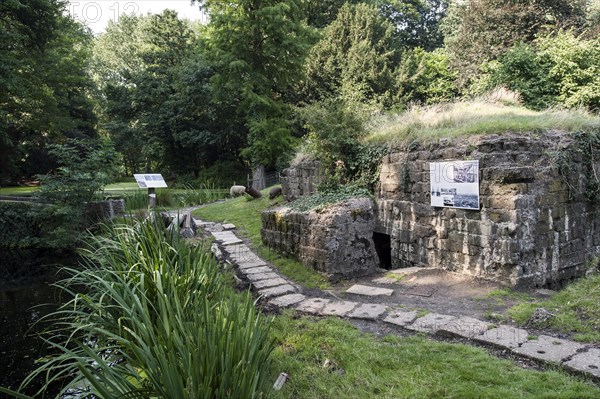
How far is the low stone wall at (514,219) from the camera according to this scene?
507 centimetres

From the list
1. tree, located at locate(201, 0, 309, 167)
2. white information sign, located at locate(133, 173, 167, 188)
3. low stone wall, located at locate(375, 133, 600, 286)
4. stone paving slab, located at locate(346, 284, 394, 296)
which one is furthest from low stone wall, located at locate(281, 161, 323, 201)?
tree, located at locate(201, 0, 309, 167)

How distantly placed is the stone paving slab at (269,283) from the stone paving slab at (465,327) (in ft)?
8.13

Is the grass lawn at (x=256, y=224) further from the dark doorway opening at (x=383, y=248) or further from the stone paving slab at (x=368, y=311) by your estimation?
the dark doorway opening at (x=383, y=248)

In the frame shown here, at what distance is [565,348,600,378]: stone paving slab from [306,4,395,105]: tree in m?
15.8

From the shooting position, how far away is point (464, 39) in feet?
57.9

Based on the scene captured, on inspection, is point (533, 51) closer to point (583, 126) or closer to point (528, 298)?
point (583, 126)

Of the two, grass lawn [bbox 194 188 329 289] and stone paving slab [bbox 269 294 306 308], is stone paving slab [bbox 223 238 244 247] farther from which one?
stone paving slab [bbox 269 294 306 308]

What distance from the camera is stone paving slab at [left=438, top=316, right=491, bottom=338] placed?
12.0 ft

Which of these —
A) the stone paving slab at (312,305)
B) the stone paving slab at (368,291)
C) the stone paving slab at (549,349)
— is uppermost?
the stone paving slab at (549,349)

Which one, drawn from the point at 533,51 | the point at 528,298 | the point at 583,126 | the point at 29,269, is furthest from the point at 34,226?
the point at 533,51

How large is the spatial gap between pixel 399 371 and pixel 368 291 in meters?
2.10

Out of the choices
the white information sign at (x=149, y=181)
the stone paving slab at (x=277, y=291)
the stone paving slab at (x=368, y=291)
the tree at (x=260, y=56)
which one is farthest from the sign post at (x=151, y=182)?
the tree at (x=260, y=56)

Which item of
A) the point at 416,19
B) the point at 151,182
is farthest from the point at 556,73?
the point at 416,19

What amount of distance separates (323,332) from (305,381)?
0.83 metres
